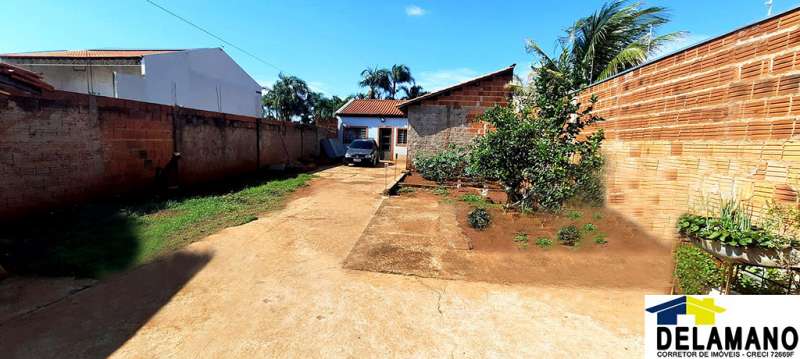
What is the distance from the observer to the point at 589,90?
721 cm

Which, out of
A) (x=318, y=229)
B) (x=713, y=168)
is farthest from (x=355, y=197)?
(x=713, y=168)

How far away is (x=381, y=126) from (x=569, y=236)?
18.2 meters

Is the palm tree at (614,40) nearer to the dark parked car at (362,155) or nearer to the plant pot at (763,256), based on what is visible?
the plant pot at (763,256)

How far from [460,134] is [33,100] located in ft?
35.6

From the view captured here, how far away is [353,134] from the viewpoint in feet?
77.1

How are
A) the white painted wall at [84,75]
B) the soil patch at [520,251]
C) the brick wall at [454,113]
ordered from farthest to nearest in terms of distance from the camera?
the white painted wall at [84,75]
the brick wall at [454,113]
the soil patch at [520,251]

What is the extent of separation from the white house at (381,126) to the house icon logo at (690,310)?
1992 centimetres

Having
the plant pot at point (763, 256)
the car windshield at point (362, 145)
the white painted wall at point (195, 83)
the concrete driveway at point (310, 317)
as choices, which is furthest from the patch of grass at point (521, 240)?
the white painted wall at point (195, 83)

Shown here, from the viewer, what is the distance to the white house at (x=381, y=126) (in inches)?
875

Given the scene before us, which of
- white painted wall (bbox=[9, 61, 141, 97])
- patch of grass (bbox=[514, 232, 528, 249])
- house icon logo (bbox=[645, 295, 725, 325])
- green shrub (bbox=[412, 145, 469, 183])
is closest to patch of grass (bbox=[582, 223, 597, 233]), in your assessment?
patch of grass (bbox=[514, 232, 528, 249])

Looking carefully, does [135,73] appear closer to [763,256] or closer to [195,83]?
[195,83]

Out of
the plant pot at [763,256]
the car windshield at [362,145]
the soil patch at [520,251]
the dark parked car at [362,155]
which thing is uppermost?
the car windshield at [362,145]

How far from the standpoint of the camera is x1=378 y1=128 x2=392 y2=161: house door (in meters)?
22.5

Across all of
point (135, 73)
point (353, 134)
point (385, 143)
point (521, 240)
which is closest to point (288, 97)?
point (353, 134)
